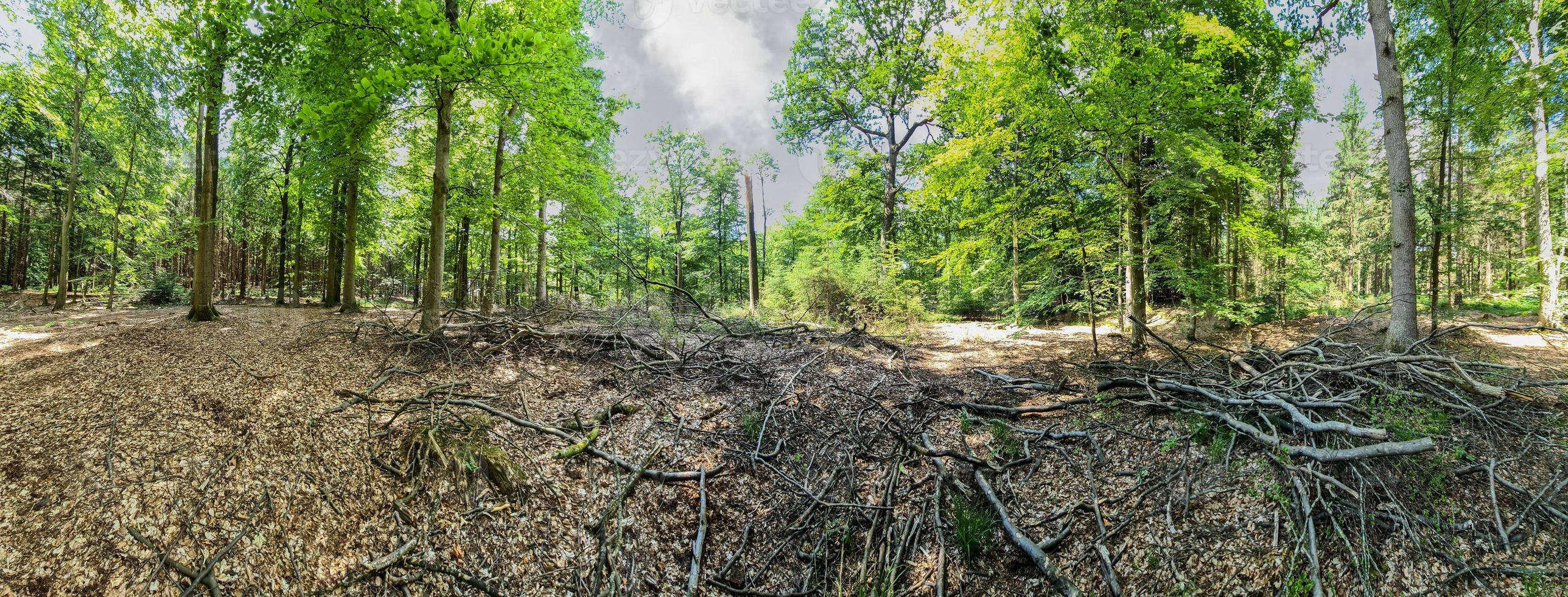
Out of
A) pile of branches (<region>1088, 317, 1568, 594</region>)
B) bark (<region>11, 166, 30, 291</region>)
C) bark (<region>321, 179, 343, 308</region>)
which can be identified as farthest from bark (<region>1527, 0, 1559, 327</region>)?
bark (<region>11, 166, 30, 291</region>)

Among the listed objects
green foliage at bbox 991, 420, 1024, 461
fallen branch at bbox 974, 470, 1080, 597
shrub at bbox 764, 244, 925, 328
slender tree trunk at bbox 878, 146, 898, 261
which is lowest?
fallen branch at bbox 974, 470, 1080, 597

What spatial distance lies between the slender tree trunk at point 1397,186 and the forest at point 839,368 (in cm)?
5

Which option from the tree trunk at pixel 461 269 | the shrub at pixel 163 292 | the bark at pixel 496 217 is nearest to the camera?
the bark at pixel 496 217

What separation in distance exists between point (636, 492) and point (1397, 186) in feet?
31.1

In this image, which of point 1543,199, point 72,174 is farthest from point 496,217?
point 1543,199

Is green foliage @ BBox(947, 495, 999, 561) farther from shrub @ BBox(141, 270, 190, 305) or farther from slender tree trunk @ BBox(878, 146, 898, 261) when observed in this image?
shrub @ BBox(141, 270, 190, 305)

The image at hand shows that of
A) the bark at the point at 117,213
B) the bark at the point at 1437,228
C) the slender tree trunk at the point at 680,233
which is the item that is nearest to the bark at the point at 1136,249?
the bark at the point at 1437,228

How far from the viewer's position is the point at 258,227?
736 inches

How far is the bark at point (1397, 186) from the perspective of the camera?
19.0 feet

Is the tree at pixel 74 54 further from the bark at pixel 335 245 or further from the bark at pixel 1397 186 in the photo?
the bark at pixel 1397 186

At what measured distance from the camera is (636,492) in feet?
13.2

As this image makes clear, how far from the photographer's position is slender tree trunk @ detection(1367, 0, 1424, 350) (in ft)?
19.0

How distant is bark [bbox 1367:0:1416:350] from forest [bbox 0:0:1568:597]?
0.05m

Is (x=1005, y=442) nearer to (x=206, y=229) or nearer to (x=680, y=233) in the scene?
(x=206, y=229)
